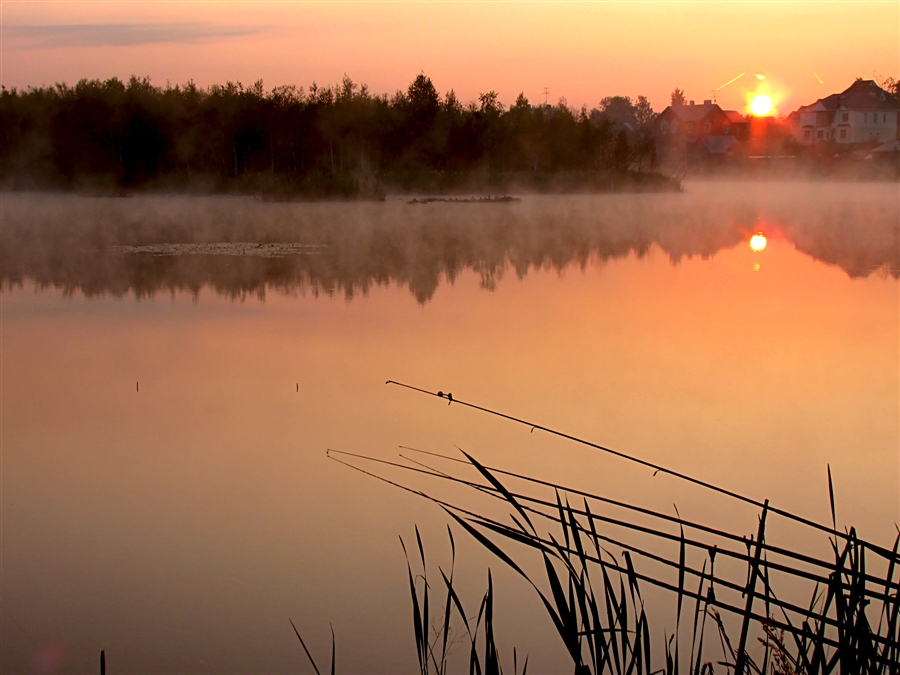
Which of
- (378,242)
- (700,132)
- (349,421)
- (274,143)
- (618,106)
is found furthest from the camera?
(618,106)

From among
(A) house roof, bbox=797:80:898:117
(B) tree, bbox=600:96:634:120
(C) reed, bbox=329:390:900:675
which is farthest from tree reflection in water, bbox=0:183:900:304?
(B) tree, bbox=600:96:634:120

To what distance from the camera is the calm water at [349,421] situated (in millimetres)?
2426

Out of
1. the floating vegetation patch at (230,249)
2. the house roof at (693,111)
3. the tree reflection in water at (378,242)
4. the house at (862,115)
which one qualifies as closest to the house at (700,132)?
the house roof at (693,111)

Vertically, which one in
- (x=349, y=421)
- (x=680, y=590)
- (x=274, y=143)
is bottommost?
(x=349, y=421)

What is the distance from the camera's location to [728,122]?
54.8 metres

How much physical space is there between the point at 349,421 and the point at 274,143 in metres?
29.5

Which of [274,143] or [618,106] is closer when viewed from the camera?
[274,143]

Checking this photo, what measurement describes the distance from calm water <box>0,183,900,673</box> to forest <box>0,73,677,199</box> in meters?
22.2

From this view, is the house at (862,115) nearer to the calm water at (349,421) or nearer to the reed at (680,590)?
the calm water at (349,421)

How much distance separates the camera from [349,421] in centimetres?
392

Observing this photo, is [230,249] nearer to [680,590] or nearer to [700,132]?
[680,590]

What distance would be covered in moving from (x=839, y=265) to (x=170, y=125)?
87.0 ft

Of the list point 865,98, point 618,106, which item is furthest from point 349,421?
point 618,106

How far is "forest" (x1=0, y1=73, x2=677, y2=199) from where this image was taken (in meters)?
30.9
